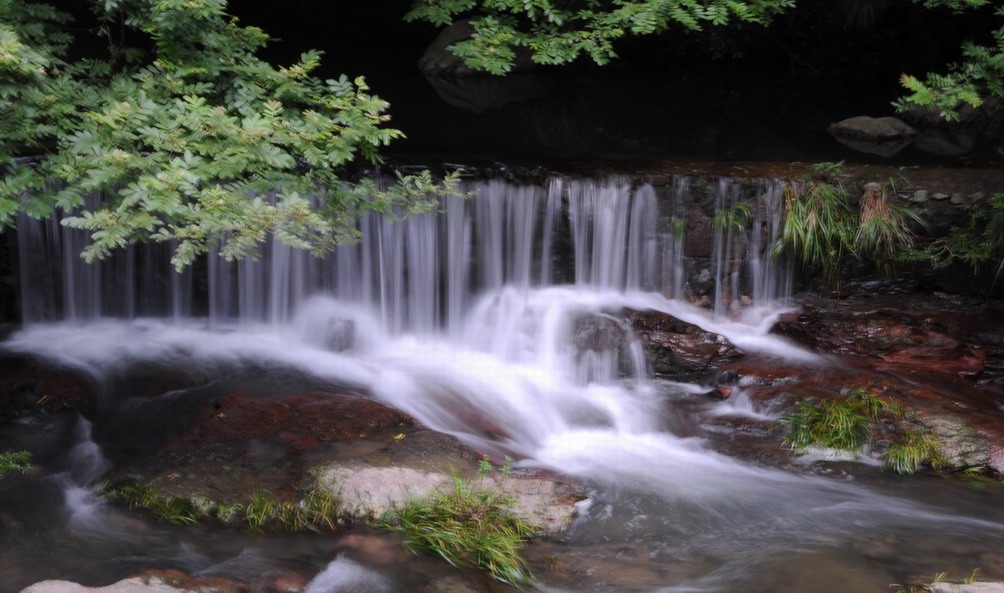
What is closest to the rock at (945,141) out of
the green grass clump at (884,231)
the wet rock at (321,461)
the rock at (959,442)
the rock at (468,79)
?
the green grass clump at (884,231)

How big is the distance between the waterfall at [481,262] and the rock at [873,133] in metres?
3.28

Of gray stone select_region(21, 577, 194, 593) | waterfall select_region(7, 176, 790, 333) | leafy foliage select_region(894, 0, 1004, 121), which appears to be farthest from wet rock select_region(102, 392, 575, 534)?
leafy foliage select_region(894, 0, 1004, 121)

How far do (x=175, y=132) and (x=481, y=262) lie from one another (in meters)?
4.67

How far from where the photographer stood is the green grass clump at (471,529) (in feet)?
14.5

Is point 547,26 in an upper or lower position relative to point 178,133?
upper

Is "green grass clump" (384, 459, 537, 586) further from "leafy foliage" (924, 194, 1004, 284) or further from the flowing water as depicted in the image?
"leafy foliage" (924, 194, 1004, 284)

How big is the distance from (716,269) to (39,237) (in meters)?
6.45

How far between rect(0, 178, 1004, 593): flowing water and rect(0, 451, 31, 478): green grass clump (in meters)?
0.13

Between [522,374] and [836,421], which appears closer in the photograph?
[836,421]

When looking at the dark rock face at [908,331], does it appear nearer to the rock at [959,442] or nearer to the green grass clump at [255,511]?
the rock at [959,442]

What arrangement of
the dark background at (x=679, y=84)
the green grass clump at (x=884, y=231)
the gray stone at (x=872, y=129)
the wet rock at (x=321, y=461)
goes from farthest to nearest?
the gray stone at (x=872, y=129), the dark background at (x=679, y=84), the green grass clump at (x=884, y=231), the wet rock at (x=321, y=461)

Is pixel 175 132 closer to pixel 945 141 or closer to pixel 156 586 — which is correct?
pixel 156 586

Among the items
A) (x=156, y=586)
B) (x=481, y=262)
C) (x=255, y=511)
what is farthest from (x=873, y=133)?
(x=156, y=586)

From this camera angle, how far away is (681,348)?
721 centimetres
